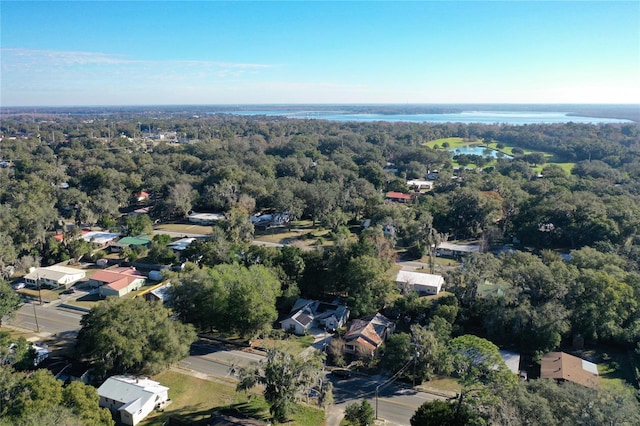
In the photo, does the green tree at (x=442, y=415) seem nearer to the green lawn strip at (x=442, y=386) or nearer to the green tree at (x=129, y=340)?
the green lawn strip at (x=442, y=386)

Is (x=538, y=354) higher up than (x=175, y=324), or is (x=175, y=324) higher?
(x=175, y=324)

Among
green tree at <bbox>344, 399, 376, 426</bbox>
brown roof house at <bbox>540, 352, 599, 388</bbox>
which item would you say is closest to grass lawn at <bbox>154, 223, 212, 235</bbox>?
green tree at <bbox>344, 399, 376, 426</bbox>

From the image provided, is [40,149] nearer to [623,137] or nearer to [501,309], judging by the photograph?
[501,309]

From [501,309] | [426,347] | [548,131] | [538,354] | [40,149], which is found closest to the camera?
[426,347]

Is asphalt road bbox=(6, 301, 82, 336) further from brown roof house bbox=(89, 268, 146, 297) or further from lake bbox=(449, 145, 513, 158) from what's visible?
lake bbox=(449, 145, 513, 158)

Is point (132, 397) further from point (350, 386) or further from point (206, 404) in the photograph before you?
point (350, 386)

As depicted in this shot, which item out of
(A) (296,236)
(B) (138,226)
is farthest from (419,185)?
(B) (138,226)

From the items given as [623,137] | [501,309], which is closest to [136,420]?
[501,309]
